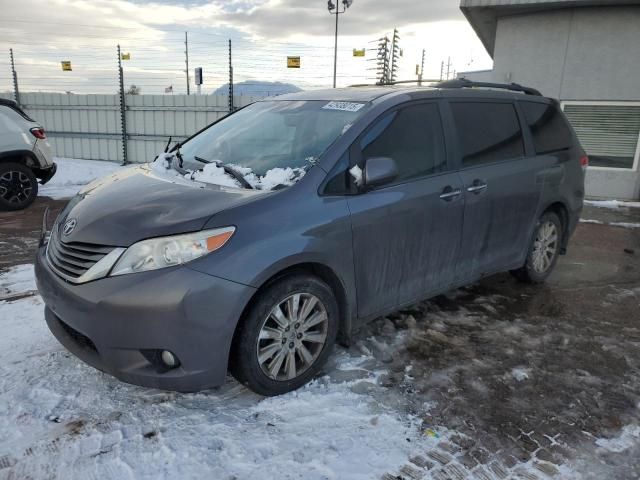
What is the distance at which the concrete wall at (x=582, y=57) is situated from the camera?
972cm

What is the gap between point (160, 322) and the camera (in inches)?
96.1

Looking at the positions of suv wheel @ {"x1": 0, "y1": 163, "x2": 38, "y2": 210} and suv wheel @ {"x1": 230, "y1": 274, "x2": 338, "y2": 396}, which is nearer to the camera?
suv wheel @ {"x1": 230, "y1": 274, "x2": 338, "y2": 396}

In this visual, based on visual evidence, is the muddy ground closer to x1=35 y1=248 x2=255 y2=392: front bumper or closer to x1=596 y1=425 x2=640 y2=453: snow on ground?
x1=596 y1=425 x2=640 y2=453: snow on ground

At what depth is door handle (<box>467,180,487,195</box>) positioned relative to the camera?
379cm

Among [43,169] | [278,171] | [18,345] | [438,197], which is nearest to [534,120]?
[438,197]

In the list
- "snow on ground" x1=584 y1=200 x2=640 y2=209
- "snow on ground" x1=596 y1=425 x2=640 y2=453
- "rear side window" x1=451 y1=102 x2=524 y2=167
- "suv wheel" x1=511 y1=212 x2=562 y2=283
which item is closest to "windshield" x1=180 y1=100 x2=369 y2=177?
"rear side window" x1=451 y1=102 x2=524 y2=167

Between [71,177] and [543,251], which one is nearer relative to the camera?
[543,251]

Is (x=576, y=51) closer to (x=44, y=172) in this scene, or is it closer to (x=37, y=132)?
(x=37, y=132)

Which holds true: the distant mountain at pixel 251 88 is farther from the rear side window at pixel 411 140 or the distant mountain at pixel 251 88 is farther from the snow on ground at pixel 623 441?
the snow on ground at pixel 623 441

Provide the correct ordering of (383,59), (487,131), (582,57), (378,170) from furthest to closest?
(383,59), (582,57), (487,131), (378,170)

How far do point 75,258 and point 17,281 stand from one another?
2.50 metres

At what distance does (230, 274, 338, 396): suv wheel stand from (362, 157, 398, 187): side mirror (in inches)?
26.5

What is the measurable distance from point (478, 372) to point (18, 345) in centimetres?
303

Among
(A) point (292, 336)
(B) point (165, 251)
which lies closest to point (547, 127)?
(A) point (292, 336)
